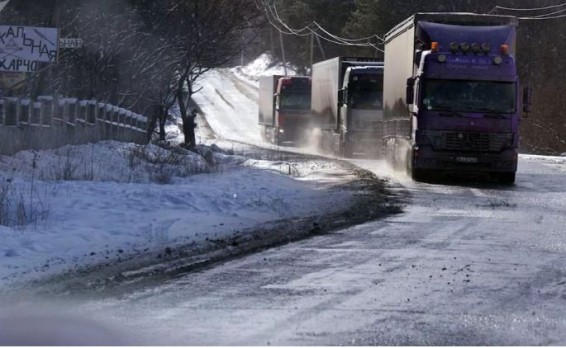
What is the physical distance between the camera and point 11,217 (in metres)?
13.0

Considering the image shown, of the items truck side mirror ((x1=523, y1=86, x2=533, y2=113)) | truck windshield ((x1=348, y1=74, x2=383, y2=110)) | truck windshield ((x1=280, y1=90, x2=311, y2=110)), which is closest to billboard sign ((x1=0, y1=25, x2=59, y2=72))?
truck side mirror ((x1=523, y1=86, x2=533, y2=113))

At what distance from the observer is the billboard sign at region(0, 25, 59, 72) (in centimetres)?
1583

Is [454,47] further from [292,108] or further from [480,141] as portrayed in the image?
[292,108]

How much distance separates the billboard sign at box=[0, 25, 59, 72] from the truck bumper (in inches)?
422

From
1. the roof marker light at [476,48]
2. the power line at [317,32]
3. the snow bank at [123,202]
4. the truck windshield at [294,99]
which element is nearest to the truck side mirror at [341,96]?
the snow bank at [123,202]

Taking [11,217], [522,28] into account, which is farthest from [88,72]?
[522,28]

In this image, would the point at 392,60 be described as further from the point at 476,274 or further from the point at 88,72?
the point at 476,274

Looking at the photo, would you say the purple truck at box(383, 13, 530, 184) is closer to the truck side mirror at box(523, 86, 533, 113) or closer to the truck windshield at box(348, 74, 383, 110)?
the truck side mirror at box(523, 86, 533, 113)

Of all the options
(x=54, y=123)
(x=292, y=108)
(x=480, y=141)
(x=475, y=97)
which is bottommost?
(x=480, y=141)

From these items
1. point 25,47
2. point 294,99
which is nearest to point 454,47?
point 25,47

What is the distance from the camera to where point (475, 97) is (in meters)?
24.0

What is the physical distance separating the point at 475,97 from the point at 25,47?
1194 cm

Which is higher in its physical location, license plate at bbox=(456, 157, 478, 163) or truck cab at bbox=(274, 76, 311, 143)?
truck cab at bbox=(274, 76, 311, 143)

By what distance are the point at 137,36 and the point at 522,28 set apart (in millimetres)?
44420
